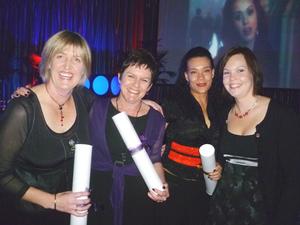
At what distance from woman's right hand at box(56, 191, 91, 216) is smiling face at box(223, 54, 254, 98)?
111 centimetres

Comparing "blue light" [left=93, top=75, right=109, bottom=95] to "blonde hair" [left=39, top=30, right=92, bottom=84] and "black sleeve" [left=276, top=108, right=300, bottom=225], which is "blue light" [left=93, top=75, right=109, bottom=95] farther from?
"black sleeve" [left=276, top=108, right=300, bottom=225]

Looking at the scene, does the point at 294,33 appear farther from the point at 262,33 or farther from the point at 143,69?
the point at 143,69

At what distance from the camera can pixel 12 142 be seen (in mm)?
1516

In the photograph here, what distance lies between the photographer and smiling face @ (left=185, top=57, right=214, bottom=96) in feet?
8.25

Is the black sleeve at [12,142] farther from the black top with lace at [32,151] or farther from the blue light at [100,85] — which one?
the blue light at [100,85]

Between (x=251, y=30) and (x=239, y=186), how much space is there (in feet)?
19.0

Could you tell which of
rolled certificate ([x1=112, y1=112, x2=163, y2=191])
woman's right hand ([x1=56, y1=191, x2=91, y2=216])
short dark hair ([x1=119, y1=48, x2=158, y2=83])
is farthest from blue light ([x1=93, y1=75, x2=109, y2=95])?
woman's right hand ([x1=56, y1=191, x2=91, y2=216])

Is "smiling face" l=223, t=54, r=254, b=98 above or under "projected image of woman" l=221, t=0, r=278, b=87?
under

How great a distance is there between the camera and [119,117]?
167cm

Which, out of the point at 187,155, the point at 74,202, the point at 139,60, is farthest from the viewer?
the point at 187,155

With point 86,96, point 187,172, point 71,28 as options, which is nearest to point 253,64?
point 187,172

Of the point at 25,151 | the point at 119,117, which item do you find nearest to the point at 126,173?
the point at 119,117

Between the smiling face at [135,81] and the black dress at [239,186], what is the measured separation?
65 centimetres

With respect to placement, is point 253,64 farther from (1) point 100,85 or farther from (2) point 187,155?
(1) point 100,85
